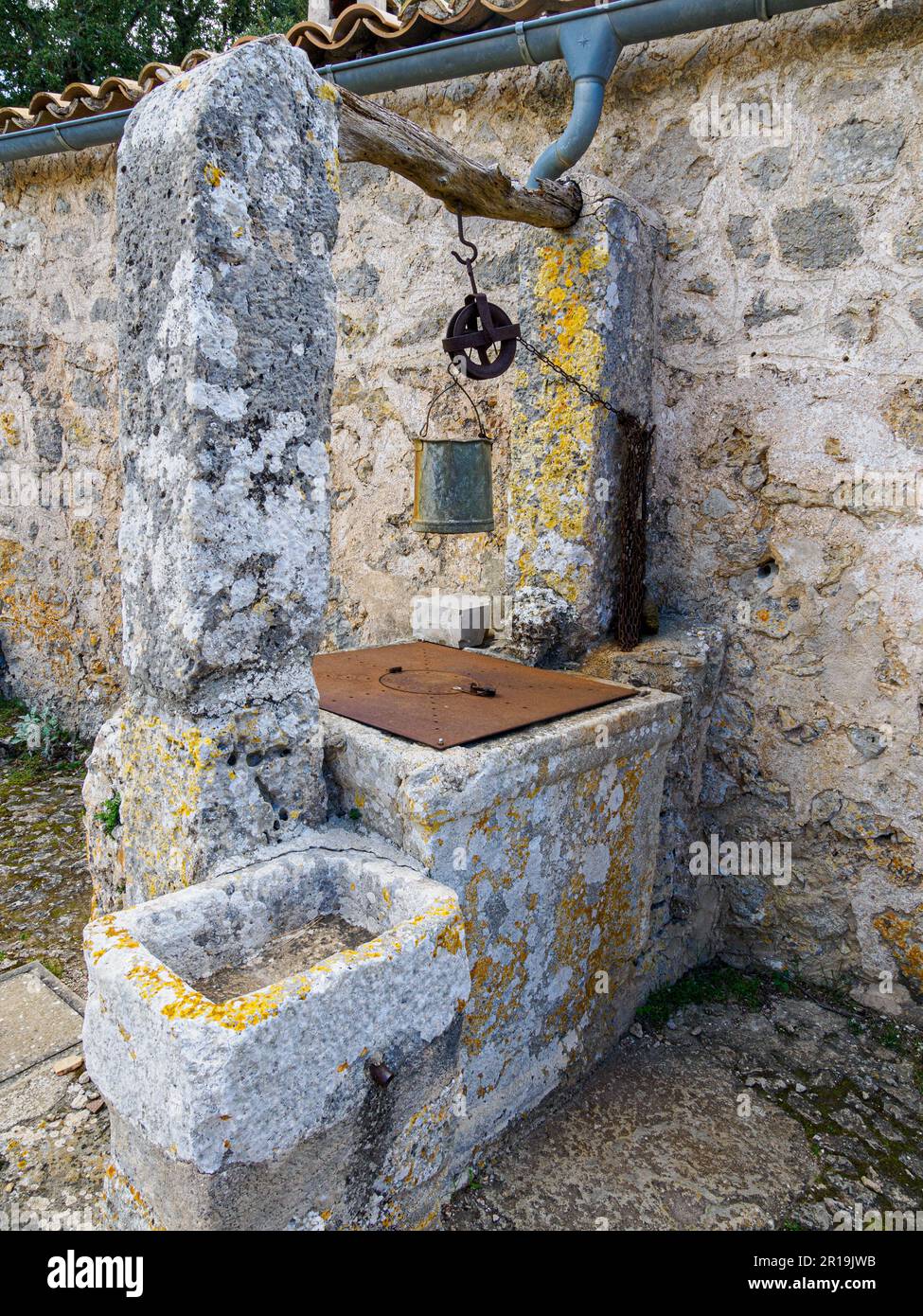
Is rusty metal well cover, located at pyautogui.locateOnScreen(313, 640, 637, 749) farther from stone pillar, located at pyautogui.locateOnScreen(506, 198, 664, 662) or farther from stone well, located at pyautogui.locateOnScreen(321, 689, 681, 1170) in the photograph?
stone pillar, located at pyautogui.locateOnScreen(506, 198, 664, 662)

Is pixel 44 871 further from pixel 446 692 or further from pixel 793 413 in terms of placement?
pixel 793 413

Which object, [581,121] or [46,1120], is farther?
[581,121]

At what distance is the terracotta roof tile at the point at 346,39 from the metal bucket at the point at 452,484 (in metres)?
1.27

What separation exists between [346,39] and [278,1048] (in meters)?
3.33

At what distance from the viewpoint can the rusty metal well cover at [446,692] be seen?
2279 millimetres

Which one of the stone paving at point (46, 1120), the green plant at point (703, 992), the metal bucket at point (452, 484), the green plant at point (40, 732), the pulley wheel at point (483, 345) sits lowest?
the green plant at point (703, 992)

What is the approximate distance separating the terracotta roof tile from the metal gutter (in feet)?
0.21

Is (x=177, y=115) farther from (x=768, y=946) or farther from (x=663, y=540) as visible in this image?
(x=768, y=946)

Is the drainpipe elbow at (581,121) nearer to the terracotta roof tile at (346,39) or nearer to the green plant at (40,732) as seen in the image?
the terracotta roof tile at (346,39)

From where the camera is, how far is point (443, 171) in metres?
2.28

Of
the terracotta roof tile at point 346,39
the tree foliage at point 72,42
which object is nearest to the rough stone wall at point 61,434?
the terracotta roof tile at point 346,39

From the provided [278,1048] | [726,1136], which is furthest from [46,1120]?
[726,1136]

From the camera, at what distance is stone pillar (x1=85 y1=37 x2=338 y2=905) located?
68.1 inches

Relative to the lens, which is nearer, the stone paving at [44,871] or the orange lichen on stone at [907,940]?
the orange lichen on stone at [907,940]
